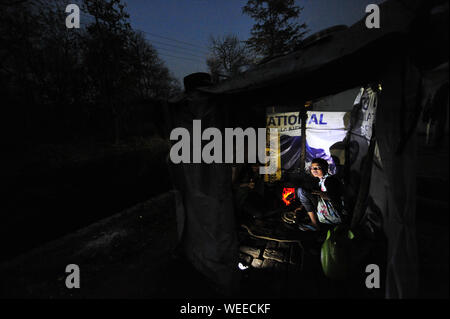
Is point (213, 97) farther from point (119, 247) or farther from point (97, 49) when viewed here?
point (97, 49)

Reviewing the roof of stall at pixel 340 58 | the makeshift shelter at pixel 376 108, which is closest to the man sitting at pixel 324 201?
the makeshift shelter at pixel 376 108

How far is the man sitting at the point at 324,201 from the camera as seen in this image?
3.36 meters

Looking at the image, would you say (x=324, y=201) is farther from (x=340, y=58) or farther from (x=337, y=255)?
(x=340, y=58)

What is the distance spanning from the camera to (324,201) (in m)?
3.44

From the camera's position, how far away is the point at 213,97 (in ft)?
7.43

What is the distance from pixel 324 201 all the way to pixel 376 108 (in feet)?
6.41

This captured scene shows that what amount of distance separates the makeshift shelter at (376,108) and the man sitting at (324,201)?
0.45 meters

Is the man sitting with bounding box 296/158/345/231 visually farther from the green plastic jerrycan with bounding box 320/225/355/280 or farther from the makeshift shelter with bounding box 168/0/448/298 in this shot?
the green plastic jerrycan with bounding box 320/225/355/280

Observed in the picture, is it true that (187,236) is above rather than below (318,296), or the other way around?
above

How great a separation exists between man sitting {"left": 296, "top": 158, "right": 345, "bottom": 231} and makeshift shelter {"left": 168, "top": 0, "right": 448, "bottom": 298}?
0.45 meters

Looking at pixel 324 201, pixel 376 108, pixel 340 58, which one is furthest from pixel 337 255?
pixel 340 58

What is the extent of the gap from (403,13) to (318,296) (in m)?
3.22

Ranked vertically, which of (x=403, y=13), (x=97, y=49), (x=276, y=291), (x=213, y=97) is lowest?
Answer: (x=276, y=291)
